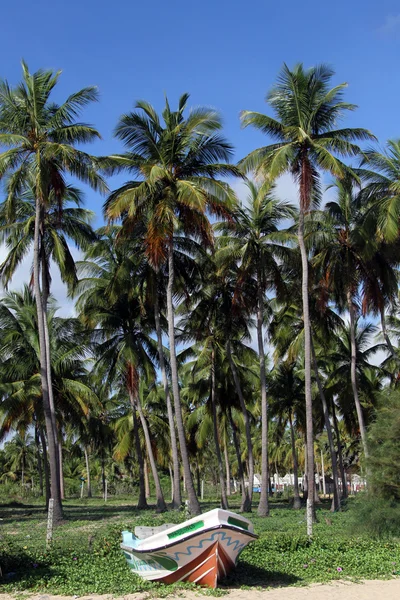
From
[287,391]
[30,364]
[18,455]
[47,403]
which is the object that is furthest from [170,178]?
[18,455]

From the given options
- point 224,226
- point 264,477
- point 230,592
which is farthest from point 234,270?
point 230,592

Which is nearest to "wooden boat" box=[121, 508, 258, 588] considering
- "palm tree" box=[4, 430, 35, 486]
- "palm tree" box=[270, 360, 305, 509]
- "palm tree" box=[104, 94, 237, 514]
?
"palm tree" box=[104, 94, 237, 514]

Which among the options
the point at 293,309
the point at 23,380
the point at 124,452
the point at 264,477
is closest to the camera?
the point at 264,477

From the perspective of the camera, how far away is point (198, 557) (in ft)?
37.0

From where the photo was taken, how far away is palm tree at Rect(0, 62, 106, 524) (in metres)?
22.8

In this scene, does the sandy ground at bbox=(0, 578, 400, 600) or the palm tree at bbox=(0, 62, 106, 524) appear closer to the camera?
the sandy ground at bbox=(0, 578, 400, 600)

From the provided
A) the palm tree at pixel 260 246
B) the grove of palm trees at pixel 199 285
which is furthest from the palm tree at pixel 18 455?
the palm tree at pixel 260 246

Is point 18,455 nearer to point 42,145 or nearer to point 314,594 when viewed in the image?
point 42,145

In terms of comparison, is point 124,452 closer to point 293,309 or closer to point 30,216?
point 293,309

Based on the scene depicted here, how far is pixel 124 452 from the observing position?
4488cm

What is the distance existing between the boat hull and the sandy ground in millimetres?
410

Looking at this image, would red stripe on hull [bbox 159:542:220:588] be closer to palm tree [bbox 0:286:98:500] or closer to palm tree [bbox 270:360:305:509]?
palm tree [bbox 0:286:98:500]

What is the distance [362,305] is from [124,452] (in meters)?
22.7

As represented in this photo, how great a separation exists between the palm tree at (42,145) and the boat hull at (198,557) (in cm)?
1169
